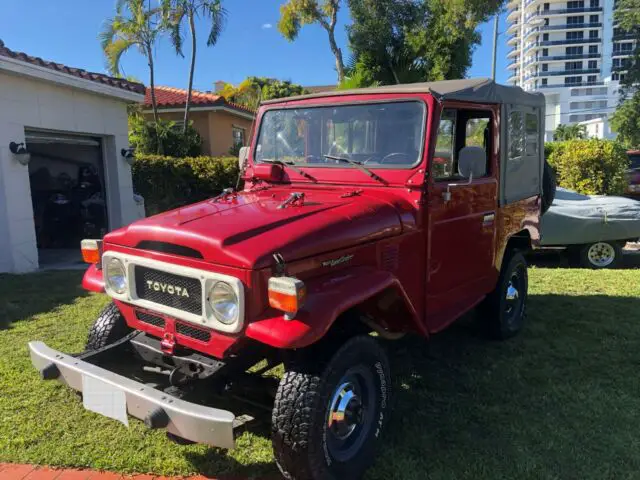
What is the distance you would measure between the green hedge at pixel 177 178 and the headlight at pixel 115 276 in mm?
9044

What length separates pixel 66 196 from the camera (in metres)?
11.2

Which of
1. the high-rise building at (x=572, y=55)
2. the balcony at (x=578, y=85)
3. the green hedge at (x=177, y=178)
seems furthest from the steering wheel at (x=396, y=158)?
the balcony at (x=578, y=85)

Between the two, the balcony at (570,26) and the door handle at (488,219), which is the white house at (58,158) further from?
the balcony at (570,26)

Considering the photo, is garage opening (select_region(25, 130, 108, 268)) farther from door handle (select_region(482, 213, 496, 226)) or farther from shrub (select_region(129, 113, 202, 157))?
door handle (select_region(482, 213, 496, 226))

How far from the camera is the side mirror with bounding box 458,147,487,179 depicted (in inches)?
136

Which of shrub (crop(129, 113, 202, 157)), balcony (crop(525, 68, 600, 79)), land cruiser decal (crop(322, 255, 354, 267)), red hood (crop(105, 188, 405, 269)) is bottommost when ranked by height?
land cruiser decal (crop(322, 255, 354, 267))

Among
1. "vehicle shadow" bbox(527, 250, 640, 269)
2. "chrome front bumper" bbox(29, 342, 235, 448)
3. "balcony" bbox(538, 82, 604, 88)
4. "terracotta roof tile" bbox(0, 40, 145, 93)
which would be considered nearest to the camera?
"chrome front bumper" bbox(29, 342, 235, 448)

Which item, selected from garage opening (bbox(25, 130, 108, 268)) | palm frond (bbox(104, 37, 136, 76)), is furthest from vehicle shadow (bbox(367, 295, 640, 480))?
palm frond (bbox(104, 37, 136, 76))

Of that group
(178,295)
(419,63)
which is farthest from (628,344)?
(419,63)

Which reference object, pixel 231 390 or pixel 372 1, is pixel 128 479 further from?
pixel 372 1

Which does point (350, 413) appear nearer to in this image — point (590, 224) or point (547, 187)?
point (547, 187)

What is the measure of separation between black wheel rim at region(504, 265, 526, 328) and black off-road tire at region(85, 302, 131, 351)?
3.37m

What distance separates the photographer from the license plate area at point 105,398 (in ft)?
8.13

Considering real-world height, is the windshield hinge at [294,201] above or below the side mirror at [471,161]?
below
